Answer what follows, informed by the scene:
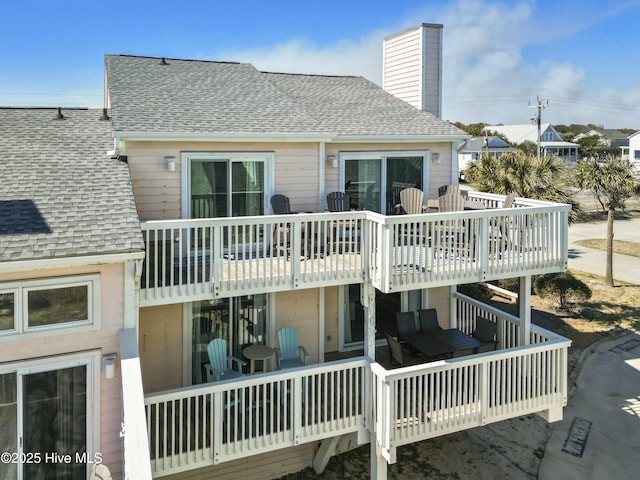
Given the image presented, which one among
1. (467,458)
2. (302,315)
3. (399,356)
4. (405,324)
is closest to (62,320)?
(302,315)

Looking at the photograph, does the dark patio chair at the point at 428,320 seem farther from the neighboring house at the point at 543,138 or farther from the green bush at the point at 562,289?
the neighboring house at the point at 543,138

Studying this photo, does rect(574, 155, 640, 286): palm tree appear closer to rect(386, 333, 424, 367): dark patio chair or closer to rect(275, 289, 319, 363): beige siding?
rect(386, 333, 424, 367): dark patio chair

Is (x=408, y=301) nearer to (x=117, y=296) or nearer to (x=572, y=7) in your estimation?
(x=117, y=296)

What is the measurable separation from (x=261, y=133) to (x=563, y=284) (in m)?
14.4

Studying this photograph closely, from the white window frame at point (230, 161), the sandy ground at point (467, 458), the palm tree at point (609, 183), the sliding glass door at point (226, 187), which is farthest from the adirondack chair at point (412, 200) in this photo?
the palm tree at point (609, 183)

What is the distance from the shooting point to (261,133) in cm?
905

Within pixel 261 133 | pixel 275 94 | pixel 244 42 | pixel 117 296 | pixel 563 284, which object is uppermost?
pixel 244 42

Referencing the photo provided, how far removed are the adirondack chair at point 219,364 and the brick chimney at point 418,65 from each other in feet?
27.3

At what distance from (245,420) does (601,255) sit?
26910 millimetres

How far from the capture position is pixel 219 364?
864cm

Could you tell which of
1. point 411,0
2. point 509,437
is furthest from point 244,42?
point 509,437

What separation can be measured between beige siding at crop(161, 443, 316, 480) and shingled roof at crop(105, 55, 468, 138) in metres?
6.38

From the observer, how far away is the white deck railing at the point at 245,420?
7.16m

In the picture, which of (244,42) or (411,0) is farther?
(244,42)
